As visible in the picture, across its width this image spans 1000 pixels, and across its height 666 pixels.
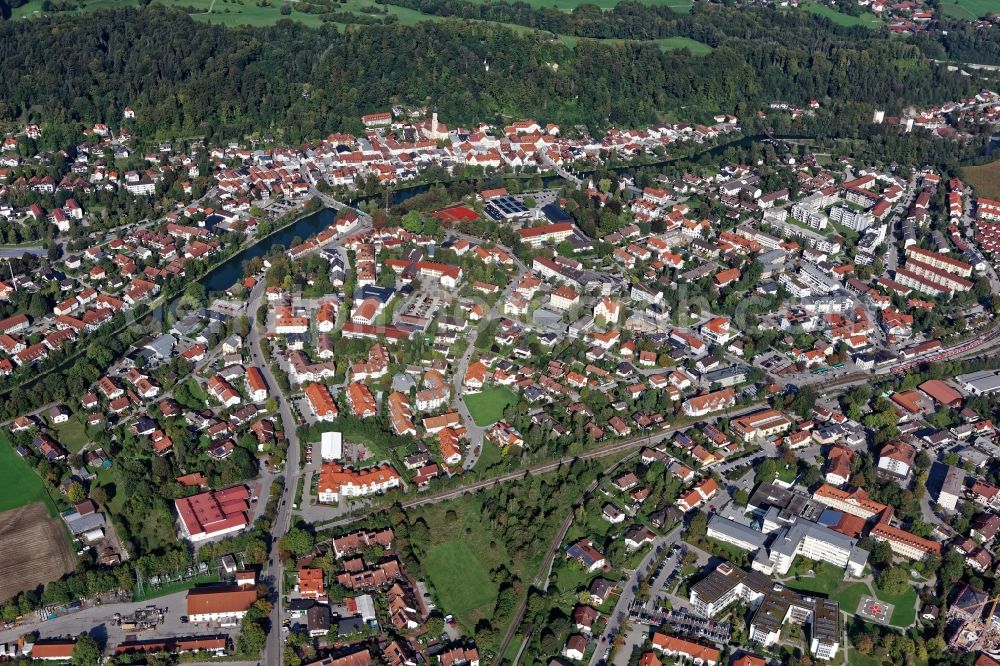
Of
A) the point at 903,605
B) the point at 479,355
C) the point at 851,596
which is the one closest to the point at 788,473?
the point at 851,596

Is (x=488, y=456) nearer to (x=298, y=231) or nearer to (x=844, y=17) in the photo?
(x=298, y=231)

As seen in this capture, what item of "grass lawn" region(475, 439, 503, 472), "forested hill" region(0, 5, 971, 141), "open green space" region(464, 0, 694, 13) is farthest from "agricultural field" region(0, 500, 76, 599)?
"open green space" region(464, 0, 694, 13)

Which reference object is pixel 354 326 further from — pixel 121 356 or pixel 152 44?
pixel 152 44

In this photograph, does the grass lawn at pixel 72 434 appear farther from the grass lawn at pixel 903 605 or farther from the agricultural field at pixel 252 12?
the agricultural field at pixel 252 12

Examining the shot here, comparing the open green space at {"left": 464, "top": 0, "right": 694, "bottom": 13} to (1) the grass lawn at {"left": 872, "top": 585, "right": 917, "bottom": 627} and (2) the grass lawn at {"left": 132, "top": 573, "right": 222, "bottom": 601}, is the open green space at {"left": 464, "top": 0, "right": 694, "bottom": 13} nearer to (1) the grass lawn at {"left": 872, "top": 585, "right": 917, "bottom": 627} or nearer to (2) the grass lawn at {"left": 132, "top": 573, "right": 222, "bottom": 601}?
(1) the grass lawn at {"left": 872, "top": 585, "right": 917, "bottom": 627}

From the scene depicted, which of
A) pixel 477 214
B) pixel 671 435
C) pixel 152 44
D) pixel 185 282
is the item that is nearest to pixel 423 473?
pixel 671 435
